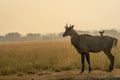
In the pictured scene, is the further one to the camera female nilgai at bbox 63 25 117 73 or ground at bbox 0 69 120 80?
female nilgai at bbox 63 25 117 73

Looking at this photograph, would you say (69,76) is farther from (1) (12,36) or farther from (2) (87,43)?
(1) (12,36)

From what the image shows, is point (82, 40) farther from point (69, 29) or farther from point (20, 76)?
point (20, 76)

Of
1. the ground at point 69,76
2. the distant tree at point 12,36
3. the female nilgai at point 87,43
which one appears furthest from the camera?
the distant tree at point 12,36

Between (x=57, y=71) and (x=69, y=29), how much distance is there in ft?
6.62

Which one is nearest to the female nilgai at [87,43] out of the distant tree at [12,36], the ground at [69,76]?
the ground at [69,76]

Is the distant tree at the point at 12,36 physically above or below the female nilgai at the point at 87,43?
below

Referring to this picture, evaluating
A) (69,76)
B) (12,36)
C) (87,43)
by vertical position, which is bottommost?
(12,36)

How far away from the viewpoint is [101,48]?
15000mm

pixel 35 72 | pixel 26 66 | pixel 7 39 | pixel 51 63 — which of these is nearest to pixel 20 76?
pixel 35 72

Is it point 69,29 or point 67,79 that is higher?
point 69,29

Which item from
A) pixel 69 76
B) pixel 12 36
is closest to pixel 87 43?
pixel 69 76

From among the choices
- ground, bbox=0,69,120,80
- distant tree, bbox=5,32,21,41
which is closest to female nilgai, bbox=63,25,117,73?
ground, bbox=0,69,120,80

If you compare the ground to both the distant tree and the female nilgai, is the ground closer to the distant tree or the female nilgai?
the female nilgai

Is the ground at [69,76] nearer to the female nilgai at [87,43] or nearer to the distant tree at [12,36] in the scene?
the female nilgai at [87,43]
